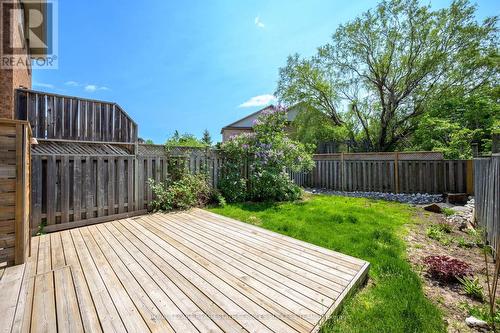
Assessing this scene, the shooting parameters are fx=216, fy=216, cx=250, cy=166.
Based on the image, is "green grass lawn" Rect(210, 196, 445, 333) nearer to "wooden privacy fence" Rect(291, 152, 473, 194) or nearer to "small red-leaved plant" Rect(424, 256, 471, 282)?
"small red-leaved plant" Rect(424, 256, 471, 282)

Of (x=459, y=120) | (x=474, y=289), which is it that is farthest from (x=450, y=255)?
(x=459, y=120)

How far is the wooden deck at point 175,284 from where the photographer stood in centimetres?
154

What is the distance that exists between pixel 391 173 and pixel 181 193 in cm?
759

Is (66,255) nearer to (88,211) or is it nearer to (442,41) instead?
(88,211)

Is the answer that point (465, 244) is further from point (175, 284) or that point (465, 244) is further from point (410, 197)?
point (410, 197)

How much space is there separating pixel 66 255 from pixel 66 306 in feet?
4.46

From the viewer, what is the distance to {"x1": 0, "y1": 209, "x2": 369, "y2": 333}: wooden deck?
1543mm

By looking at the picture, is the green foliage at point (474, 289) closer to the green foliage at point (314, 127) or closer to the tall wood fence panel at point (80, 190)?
the tall wood fence panel at point (80, 190)

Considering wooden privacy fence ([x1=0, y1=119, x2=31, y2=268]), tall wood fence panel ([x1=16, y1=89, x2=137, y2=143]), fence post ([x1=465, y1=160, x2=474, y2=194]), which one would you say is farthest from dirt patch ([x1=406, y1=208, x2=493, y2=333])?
tall wood fence panel ([x1=16, y1=89, x2=137, y2=143])

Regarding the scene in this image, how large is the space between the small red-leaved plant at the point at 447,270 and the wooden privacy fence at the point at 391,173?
6.17m

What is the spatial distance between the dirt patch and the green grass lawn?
4.4 inches

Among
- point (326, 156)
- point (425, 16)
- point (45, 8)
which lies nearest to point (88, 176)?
point (45, 8)

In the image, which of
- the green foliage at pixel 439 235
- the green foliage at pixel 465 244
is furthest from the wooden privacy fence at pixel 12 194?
the green foliage at pixel 465 244

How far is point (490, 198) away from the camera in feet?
10.2
